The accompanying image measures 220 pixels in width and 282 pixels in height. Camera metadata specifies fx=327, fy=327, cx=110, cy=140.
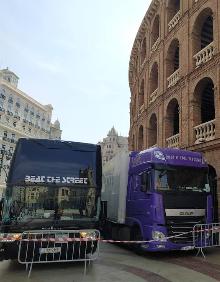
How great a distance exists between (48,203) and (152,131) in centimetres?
1459

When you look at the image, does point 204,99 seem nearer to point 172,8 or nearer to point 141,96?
point 172,8

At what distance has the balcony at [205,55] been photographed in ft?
50.3

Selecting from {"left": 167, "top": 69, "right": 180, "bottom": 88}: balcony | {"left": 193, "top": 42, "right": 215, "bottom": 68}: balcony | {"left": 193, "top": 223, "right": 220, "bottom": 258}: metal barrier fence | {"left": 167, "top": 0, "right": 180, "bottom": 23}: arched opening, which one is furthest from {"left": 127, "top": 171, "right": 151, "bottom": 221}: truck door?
{"left": 167, "top": 0, "right": 180, "bottom": 23}: arched opening

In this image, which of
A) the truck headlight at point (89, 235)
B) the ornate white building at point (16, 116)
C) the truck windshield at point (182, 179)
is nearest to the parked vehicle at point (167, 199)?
the truck windshield at point (182, 179)

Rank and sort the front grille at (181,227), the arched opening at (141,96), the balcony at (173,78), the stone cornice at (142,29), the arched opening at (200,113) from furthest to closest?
the arched opening at (141,96) < the stone cornice at (142,29) < the balcony at (173,78) < the arched opening at (200,113) < the front grille at (181,227)

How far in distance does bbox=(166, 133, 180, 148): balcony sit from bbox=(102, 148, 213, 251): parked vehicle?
635cm

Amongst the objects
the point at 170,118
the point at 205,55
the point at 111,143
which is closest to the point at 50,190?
the point at 205,55

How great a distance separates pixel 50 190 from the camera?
28.1ft

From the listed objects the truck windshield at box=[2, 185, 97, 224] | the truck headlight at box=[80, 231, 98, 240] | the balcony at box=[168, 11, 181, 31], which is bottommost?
the truck headlight at box=[80, 231, 98, 240]

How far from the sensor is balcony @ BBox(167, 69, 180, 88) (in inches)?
707

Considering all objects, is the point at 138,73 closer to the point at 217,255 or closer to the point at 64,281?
the point at 217,255

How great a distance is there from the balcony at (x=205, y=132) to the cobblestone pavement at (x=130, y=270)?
579 cm

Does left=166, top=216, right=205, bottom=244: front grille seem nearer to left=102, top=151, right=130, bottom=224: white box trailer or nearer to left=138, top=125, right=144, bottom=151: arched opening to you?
left=102, top=151, right=130, bottom=224: white box trailer

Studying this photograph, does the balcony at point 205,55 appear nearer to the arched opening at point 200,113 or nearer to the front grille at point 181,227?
the arched opening at point 200,113
